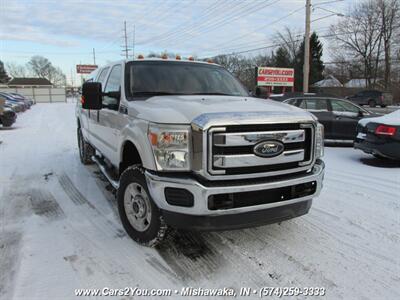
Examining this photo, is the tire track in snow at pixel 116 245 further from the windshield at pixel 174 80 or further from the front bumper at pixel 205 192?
the windshield at pixel 174 80

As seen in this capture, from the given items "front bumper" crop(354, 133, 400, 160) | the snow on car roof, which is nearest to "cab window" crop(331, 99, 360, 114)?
the snow on car roof

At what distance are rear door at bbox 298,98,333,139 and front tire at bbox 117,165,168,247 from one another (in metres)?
7.83

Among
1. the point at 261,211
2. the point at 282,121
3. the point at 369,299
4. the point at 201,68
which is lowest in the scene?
the point at 369,299

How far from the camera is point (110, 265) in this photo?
10.5 feet

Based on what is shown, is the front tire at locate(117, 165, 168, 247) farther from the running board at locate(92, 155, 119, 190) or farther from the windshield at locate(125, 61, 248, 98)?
the windshield at locate(125, 61, 248, 98)

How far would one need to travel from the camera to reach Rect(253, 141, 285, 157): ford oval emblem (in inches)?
120

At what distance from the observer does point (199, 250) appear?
3510mm

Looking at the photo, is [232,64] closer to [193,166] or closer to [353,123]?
→ [353,123]

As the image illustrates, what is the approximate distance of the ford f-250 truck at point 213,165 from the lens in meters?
2.93

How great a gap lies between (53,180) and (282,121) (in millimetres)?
4626

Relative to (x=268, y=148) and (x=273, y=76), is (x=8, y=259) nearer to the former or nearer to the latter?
(x=268, y=148)

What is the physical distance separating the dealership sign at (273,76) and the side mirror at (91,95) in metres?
22.5

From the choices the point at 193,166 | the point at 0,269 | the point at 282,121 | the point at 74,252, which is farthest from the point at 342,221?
the point at 0,269

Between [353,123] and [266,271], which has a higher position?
[353,123]
